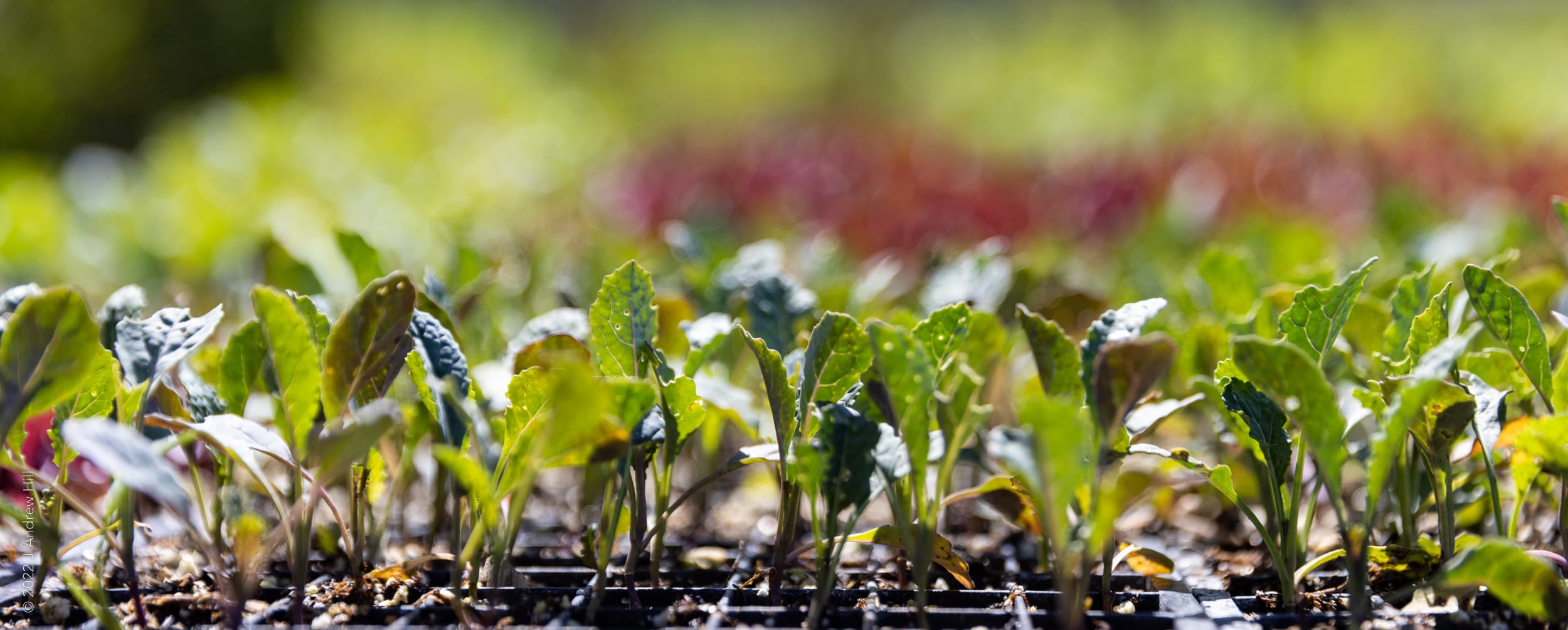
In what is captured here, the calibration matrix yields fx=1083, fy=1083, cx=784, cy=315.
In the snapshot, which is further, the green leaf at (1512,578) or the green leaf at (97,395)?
the green leaf at (97,395)

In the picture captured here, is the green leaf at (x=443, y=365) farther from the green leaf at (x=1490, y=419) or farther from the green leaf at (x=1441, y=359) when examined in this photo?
the green leaf at (x=1490, y=419)

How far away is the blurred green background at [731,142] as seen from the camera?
2434 millimetres

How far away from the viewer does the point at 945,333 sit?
47.5 inches

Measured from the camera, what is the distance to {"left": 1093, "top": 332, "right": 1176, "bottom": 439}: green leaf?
0.98 m

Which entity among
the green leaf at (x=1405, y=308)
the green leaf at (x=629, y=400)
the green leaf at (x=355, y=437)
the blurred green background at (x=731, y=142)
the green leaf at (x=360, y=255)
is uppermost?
the blurred green background at (x=731, y=142)

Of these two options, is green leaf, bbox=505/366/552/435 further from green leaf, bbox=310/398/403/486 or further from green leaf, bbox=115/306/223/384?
green leaf, bbox=115/306/223/384

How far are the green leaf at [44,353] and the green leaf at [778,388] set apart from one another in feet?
2.15

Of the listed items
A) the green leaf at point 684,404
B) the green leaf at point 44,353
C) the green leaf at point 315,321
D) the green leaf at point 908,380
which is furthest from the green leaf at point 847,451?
the green leaf at point 44,353

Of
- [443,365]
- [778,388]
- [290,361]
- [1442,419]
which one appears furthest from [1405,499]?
[290,361]

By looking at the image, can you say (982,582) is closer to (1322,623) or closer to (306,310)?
(1322,623)

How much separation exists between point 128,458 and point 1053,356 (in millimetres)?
896

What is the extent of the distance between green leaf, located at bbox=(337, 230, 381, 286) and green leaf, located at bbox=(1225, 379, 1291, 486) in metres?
1.16

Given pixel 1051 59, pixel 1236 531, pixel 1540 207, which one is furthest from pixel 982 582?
pixel 1051 59

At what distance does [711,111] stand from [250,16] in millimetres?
4527
